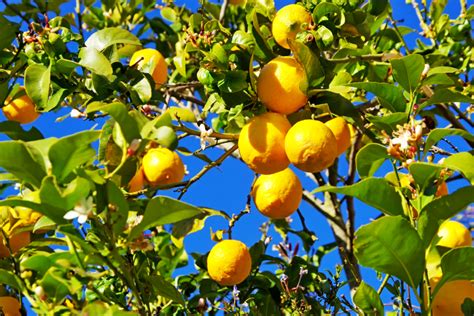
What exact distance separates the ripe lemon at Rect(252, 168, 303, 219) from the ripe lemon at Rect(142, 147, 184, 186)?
0.73 feet

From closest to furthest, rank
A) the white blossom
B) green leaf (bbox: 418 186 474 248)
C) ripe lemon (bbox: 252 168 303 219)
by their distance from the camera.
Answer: the white blossom
green leaf (bbox: 418 186 474 248)
ripe lemon (bbox: 252 168 303 219)

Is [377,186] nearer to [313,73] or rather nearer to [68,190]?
[313,73]

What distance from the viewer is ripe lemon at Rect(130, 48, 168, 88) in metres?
1.72

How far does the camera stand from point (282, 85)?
1.42m

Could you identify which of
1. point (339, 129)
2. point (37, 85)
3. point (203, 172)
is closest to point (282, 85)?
point (339, 129)

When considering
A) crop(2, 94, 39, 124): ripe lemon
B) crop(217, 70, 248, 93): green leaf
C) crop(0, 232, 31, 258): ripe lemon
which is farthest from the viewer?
crop(2, 94, 39, 124): ripe lemon

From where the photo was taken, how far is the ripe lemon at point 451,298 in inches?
51.3

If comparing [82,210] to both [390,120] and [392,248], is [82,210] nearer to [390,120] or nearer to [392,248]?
[392,248]

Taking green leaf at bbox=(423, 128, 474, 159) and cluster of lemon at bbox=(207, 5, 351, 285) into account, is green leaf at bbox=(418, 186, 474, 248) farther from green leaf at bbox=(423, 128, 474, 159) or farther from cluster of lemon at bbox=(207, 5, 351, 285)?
cluster of lemon at bbox=(207, 5, 351, 285)

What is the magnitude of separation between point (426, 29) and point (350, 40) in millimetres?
1128

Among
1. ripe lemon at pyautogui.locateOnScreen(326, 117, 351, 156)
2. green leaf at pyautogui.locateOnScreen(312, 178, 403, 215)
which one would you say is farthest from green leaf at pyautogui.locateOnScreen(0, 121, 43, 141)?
green leaf at pyautogui.locateOnScreen(312, 178, 403, 215)

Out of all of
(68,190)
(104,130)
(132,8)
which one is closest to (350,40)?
(104,130)

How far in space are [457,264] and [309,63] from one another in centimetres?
52

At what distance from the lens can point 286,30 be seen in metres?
1.49
